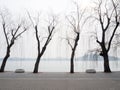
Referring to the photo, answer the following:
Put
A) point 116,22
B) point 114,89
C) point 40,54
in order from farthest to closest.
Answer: point 40,54
point 116,22
point 114,89

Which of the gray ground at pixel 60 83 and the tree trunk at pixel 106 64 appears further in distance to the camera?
the tree trunk at pixel 106 64

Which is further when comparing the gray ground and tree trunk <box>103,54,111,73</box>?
tree trunk <box>103,54,111,73</box>

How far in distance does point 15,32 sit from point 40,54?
3.62m

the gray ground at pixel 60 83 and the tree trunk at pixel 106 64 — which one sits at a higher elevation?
the tree trunk at pixel 106 64

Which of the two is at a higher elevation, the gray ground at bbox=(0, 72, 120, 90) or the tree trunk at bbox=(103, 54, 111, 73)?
the tree trunk at bbox=(103, 54, 111, 73)

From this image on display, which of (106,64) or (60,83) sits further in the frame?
(106,64)

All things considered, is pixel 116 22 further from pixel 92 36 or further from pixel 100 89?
pixel 100 89

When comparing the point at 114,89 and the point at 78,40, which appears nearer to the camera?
the point at 114,89

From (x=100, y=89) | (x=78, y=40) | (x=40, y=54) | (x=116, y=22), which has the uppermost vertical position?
(x=116, y=22)

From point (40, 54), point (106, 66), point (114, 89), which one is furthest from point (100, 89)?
point (40, 54)

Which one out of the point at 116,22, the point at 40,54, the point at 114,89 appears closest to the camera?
the point at 114,89

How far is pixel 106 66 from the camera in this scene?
1775 cm

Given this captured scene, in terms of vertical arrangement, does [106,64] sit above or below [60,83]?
above

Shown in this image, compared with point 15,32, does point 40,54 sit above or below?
below
